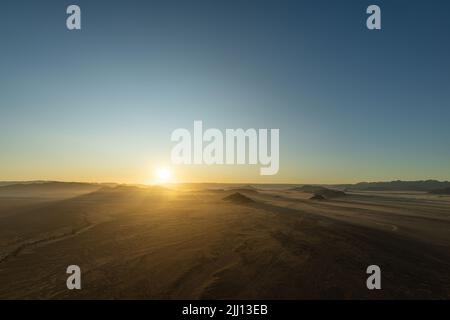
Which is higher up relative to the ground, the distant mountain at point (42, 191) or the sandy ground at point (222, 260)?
the sandy ground at point (222, 260)

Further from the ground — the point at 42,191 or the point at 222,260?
the point at 222,260

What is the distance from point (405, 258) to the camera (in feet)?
46.1

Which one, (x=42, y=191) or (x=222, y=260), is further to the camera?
(x=42, y=191)

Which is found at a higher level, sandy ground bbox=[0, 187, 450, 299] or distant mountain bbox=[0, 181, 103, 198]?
sandy ground bbox=[0, 187, 450, 299]

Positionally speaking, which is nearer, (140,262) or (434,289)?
(434,289)

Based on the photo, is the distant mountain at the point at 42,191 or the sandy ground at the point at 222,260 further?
the distant mountain at the point at 42,191

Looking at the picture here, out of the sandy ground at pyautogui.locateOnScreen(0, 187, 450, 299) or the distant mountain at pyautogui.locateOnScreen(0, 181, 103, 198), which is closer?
the sandy ground at pyautogui.locateOnScreen(0, 187, 450, 299)
